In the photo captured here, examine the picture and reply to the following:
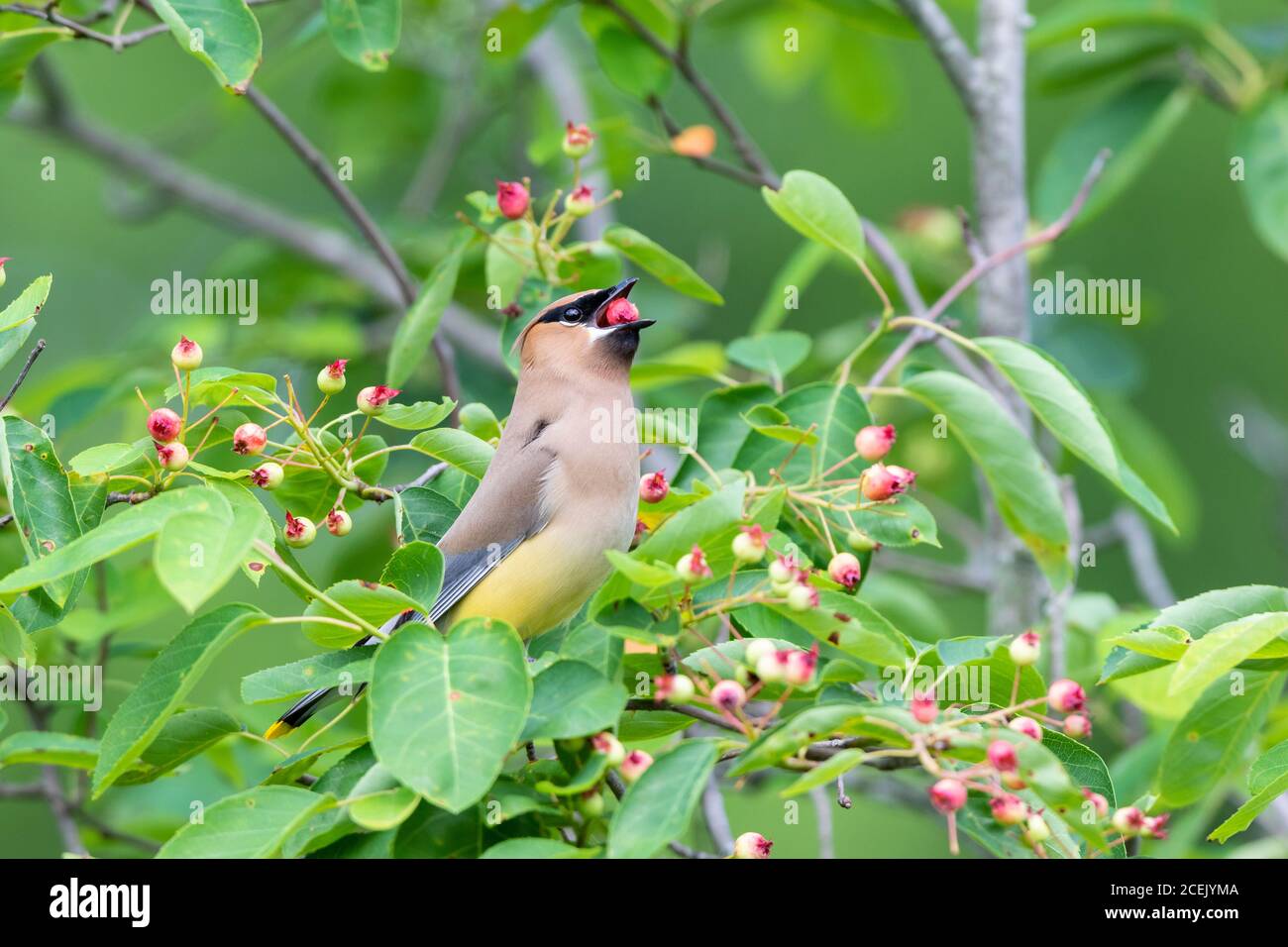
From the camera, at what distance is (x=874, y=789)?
17.3 feet

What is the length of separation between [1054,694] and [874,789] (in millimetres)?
2838

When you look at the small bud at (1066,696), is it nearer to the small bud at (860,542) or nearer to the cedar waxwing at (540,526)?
the small bud at (860,542)

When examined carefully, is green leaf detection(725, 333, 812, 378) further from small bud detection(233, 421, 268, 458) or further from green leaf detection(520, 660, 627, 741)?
green leaf detection(520, 660, 627, 741)

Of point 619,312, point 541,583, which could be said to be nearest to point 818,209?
point 619,312

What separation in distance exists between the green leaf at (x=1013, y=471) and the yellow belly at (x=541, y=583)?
856 mm

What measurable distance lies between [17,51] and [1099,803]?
9.51 ft

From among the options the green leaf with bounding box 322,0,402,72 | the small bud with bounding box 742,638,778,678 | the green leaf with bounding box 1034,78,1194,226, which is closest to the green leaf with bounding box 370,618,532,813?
the small bud with bounding box 742,638,778,678

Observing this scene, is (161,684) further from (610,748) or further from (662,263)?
(662,263)

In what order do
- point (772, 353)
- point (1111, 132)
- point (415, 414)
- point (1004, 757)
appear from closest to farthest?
1. point (1004, 757)
2. point (415, 414)
3. point (772, 353)
4. point (1111, 132)

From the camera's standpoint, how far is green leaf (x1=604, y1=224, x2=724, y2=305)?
370 centimetres

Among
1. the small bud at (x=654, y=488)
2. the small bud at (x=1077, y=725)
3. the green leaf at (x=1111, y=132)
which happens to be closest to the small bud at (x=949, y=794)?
the small bud at (x=1077, y=725)

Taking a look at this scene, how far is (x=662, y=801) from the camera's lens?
7.47ft

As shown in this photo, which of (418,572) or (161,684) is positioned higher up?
(418,572)

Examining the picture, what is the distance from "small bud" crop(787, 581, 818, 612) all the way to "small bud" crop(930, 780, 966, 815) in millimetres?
353
